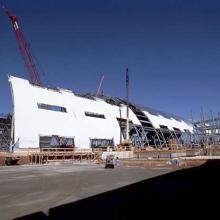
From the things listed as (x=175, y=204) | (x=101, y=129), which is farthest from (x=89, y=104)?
(x=175, y=204)

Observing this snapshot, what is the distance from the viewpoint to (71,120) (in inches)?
2136

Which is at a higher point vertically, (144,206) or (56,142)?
(56,142)

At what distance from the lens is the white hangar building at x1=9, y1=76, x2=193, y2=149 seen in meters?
46.4

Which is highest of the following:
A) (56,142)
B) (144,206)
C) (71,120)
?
(71,120)

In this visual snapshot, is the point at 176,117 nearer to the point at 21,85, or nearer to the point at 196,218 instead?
the point at 21,85

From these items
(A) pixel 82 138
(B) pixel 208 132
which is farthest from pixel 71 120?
(B) pixel 208 132

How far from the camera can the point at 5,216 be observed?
912 centimetres

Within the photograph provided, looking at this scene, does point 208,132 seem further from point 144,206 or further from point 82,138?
point 144,206

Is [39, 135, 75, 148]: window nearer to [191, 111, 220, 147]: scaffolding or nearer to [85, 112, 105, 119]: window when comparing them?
[85, 112, 105, 119]: window

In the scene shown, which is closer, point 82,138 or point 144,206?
point 144,206

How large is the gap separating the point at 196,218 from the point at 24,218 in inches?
167

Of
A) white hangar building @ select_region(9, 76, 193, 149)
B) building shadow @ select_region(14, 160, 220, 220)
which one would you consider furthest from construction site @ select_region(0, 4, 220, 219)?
building shadow @ select_region(14, 160, 220, 220)

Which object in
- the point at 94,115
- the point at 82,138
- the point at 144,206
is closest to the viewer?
the point at 144,206

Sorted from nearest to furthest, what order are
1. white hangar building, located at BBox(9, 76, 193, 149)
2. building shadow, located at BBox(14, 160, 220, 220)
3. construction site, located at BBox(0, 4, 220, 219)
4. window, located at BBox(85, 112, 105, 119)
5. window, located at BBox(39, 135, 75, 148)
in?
building shadow, located at BBox(14, 160, 220, 220), construction site, located at BBox(0, 4, 220, 219), white hangar building, located at BBox(9, 76, 193, 149), window, located at BBox(39, 135, 75, 148), window, located at BBox(85, 112, 105, 119)
